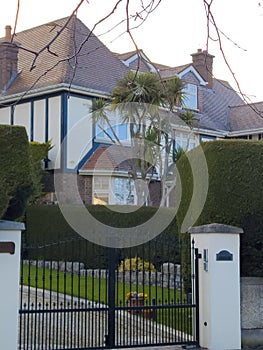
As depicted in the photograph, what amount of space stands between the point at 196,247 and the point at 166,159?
1210 cm

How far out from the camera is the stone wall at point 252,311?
869 centimetres

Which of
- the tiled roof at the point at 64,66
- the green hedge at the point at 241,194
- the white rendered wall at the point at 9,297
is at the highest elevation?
the tiled roof at the point at 64,66

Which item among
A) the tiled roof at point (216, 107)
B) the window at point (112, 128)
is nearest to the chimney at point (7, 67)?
the window at point (112, 128)

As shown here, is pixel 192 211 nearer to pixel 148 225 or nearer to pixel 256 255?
pixel 256 255

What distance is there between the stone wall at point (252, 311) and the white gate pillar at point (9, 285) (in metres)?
3.46

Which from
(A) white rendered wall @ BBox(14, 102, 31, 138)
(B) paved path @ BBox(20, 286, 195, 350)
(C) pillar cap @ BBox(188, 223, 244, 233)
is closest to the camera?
(B) paved path @ BBox(20, 286, 195, 350)

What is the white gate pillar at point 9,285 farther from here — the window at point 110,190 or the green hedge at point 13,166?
the window at point 110,190

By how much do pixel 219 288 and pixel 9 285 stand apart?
3.07 m

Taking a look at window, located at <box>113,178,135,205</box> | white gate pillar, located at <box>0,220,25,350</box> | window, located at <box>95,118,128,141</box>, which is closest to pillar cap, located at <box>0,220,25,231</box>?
white gate pillar, located at <box>0,220,25,350</box>

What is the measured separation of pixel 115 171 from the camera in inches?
907

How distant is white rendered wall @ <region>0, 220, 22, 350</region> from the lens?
7418 mm

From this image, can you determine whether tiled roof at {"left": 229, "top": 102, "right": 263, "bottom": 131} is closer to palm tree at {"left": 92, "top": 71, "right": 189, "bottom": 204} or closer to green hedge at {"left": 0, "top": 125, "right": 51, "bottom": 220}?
palm tree at {"left": 92, "top": 71, "right": 189, "bottom": 204}

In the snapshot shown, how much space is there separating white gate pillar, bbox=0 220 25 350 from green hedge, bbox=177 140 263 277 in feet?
10.7

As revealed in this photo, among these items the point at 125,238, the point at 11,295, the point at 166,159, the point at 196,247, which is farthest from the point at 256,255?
the point at 166,159
